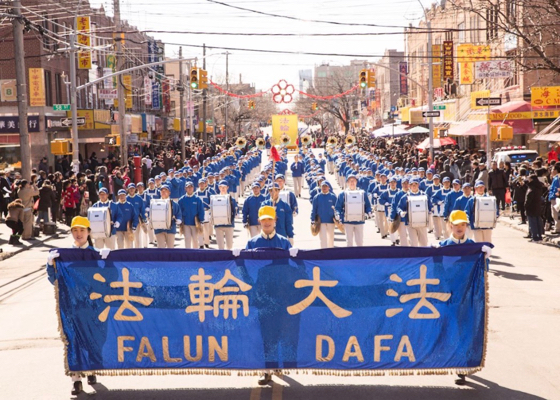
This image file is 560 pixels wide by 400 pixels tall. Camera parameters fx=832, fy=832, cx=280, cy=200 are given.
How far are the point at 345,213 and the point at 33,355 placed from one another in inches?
353

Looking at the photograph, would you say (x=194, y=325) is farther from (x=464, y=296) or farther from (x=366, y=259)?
(x=464, y=296)

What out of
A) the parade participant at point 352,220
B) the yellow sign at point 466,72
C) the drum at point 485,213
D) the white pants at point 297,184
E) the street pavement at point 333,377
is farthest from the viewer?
the yellow sign at point 466,72

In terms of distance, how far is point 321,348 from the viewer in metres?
8.32

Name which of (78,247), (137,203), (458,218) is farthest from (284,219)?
(78,247)

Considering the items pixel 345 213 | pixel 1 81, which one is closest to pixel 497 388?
pixel 345 213

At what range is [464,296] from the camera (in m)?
8.38

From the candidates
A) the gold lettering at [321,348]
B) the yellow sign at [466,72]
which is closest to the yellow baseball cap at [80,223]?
the gold lettering at [321,348]

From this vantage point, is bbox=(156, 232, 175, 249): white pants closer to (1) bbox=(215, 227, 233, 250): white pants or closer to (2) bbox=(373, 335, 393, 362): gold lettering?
(1) bbox=(215, 227, 233, 250): white pants

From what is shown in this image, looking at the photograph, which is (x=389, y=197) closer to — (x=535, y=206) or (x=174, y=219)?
(x=535, y=206)

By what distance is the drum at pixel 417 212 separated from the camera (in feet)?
59.2

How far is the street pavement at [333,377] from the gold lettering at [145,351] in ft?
1.15

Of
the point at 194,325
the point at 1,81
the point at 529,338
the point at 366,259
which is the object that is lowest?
the point at 529,338

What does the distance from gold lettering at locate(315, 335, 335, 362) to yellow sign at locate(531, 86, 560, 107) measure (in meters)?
25.7

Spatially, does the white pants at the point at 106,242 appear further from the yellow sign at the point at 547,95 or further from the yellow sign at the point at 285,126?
the yellow sign at the point at 285,126
